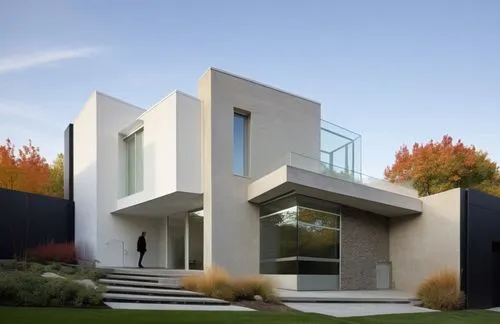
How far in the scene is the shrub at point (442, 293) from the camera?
17312 millimetres

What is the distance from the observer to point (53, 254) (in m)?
19.9

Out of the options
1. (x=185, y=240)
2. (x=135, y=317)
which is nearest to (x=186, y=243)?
(x=185, y=240)

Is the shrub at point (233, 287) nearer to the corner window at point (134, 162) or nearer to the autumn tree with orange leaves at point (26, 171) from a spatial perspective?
the corner window at point (134, 162)

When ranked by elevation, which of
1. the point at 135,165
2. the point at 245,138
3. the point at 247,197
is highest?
the point at 245,138

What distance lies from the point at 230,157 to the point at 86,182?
787 cm

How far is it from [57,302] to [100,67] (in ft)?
33.2

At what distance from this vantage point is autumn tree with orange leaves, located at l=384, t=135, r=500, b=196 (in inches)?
1481

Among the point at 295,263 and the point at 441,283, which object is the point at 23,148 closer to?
the point at 295,263

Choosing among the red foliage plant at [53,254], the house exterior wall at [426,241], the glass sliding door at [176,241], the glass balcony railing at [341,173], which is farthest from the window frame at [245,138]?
the house exterior wall at [426,241]

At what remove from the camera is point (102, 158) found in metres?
22.8

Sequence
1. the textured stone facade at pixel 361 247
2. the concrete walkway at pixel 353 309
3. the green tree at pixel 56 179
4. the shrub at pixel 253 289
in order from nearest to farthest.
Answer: the concrete walkway at pixel 353 309 < the shrub at pixel 253 289 < the textured stone facade at pixel 361 247 < the green tree at pixel 56 179

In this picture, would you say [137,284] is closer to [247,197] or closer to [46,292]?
[46,292]

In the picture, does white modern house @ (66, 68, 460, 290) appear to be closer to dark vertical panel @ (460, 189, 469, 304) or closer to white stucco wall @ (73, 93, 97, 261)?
white stucco wall @ (73, 93, 97, 261)

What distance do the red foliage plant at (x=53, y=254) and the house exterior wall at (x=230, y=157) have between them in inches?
219
